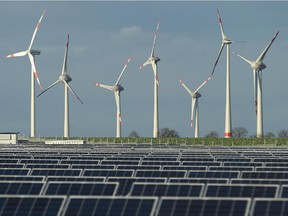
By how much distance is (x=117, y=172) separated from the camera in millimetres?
39875

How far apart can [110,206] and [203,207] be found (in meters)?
2.57

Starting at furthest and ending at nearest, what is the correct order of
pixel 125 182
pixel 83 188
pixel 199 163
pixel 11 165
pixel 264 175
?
pixel 11 165
pixel 199 163
pixel 264 175
pixel 125 182
pixel 83 188

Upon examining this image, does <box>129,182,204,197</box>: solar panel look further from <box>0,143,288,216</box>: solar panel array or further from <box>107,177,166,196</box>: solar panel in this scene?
<box>107,177,166,196</box>: solar panel

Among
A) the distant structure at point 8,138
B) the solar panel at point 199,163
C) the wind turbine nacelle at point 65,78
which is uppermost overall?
the wind turbine nacelle at point 65,78

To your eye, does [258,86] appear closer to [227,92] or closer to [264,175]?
[227,92]

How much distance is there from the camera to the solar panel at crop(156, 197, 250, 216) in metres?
21.0

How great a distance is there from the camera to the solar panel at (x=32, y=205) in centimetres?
2230

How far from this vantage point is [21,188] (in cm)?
3020

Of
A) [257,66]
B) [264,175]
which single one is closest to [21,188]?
[264,175]

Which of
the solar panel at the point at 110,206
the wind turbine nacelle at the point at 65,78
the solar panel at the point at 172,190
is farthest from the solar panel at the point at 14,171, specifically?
the wind turbine nacelle at the point at 65,78

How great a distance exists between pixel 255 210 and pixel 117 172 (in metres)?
19.3

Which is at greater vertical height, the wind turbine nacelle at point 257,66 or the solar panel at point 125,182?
the wind turbine nacelle at point 257,66

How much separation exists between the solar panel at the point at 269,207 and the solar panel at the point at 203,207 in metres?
0.21

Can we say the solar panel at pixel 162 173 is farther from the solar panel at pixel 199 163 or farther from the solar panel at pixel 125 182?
the solar panel at pixel 199 163
